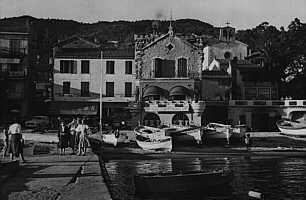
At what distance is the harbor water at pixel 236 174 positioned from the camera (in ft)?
81.4

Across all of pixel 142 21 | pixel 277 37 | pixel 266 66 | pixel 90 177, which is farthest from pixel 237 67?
pixel 142 21

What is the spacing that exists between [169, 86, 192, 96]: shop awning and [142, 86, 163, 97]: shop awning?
1.32 metres

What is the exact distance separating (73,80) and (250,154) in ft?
100

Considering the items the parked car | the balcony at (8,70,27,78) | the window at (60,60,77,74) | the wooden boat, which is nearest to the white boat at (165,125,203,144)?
the parked car

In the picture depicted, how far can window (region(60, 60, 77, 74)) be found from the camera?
70.3 metres

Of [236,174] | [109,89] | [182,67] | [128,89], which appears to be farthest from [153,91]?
[236,174]

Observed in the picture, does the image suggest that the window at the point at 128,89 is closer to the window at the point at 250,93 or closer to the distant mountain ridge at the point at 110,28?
the window at the point at 250,93

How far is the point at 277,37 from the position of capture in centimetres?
8612

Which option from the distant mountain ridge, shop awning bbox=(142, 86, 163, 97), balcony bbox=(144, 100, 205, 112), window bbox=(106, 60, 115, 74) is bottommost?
balcony bbox=(144, 100, 205, 112)

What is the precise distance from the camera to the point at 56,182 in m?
19.8

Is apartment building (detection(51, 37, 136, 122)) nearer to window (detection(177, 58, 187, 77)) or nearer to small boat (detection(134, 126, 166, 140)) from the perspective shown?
window (detection(177, 58, 187, 77))

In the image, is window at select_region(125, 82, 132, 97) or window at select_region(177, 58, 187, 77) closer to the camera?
window at select_region(177, 58, 187, 77)

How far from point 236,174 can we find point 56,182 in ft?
51.3

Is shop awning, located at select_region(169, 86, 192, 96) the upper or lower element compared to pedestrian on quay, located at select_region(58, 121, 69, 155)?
upper
